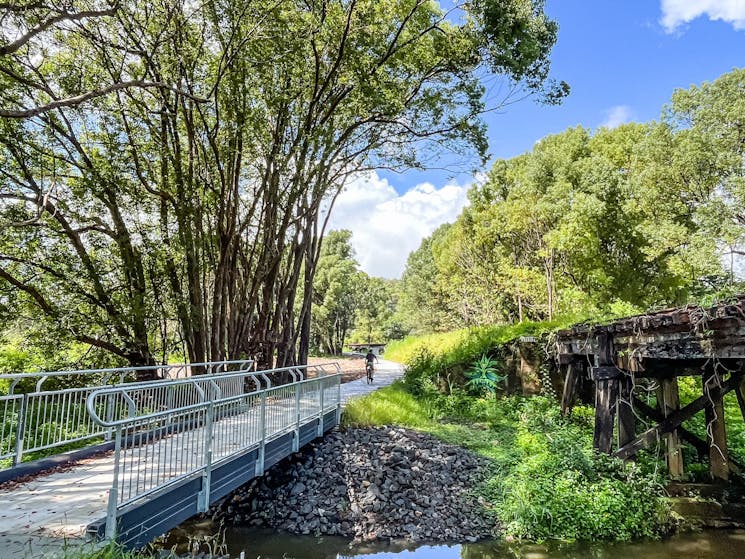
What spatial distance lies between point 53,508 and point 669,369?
7989mm

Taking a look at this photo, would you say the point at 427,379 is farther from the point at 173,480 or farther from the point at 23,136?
the point at 23,136

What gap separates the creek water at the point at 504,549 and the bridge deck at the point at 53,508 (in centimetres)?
222

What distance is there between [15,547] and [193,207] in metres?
7.17

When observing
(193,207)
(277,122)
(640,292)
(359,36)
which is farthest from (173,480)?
(640,292)

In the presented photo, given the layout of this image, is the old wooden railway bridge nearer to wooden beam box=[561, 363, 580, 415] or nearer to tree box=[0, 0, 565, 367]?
wooden beam box=[561, 363, 580, 415]

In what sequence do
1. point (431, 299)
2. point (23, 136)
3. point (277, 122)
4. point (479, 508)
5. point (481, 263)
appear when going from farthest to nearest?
point (431, 299), point (481, 263), point (277, 122), point (23, 136), point (479, 508)

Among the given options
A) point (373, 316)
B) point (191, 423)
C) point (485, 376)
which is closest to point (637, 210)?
point (485, 376)

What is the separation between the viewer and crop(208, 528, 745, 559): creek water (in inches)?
221

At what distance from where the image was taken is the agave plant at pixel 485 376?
1303 centimetres

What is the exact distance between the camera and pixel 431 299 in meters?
37.5

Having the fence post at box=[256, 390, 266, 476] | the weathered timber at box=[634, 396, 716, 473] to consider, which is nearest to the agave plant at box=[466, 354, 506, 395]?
the weathered timber at box=[634, 396, 716, 473]

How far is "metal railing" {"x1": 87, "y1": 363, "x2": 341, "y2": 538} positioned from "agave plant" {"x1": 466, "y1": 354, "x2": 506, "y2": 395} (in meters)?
5.23

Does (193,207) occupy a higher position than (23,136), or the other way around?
(23,136)

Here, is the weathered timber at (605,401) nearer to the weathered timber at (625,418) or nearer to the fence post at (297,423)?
the weathered timber at (625,418)
